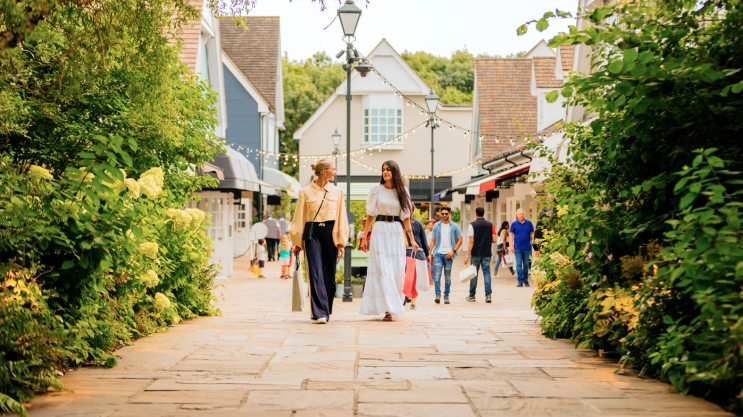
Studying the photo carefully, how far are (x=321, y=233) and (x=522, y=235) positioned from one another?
1086 cm

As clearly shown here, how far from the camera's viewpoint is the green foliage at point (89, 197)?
18.5ft

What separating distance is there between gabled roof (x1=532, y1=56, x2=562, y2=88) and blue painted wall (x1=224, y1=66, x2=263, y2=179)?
12.8 m

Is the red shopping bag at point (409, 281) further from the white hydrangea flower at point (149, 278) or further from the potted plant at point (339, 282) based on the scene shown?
the white hydrangea flower at point (149, 278)

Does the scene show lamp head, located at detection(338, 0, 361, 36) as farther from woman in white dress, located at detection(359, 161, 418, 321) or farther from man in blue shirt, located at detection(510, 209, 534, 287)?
man in blue shirt, located at detection(510, 209, 534, 287)

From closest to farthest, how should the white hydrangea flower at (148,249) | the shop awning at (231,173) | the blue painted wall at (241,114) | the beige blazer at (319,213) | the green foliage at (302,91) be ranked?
the white hydrangea flower at (148,249)
the beige blazer at (319,213)
the shop awning at (231,173)
the blue painted wall at (241,114)
the green foliage at (302,91)

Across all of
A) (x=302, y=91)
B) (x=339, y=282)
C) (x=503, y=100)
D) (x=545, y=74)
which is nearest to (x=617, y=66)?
(x=339, y=282)

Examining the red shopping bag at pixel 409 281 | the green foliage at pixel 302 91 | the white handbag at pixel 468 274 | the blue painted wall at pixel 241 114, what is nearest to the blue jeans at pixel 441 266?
the white handbag at pixel 468 274

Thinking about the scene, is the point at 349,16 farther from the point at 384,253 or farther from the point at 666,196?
the point at 666,196

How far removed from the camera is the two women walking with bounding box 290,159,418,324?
10.2 meters

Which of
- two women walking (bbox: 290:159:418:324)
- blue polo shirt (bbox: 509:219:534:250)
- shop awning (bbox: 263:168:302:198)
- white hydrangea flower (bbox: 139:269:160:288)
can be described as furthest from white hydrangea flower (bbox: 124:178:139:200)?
shop awning (bbox: 263:168:302:198)

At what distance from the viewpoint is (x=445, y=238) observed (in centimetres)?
1566

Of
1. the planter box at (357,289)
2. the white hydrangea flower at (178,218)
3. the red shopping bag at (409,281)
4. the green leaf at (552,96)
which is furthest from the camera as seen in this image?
the planter box at (357,289)

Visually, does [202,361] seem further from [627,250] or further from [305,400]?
[627,250]

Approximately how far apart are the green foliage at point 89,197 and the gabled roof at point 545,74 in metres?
21.5
